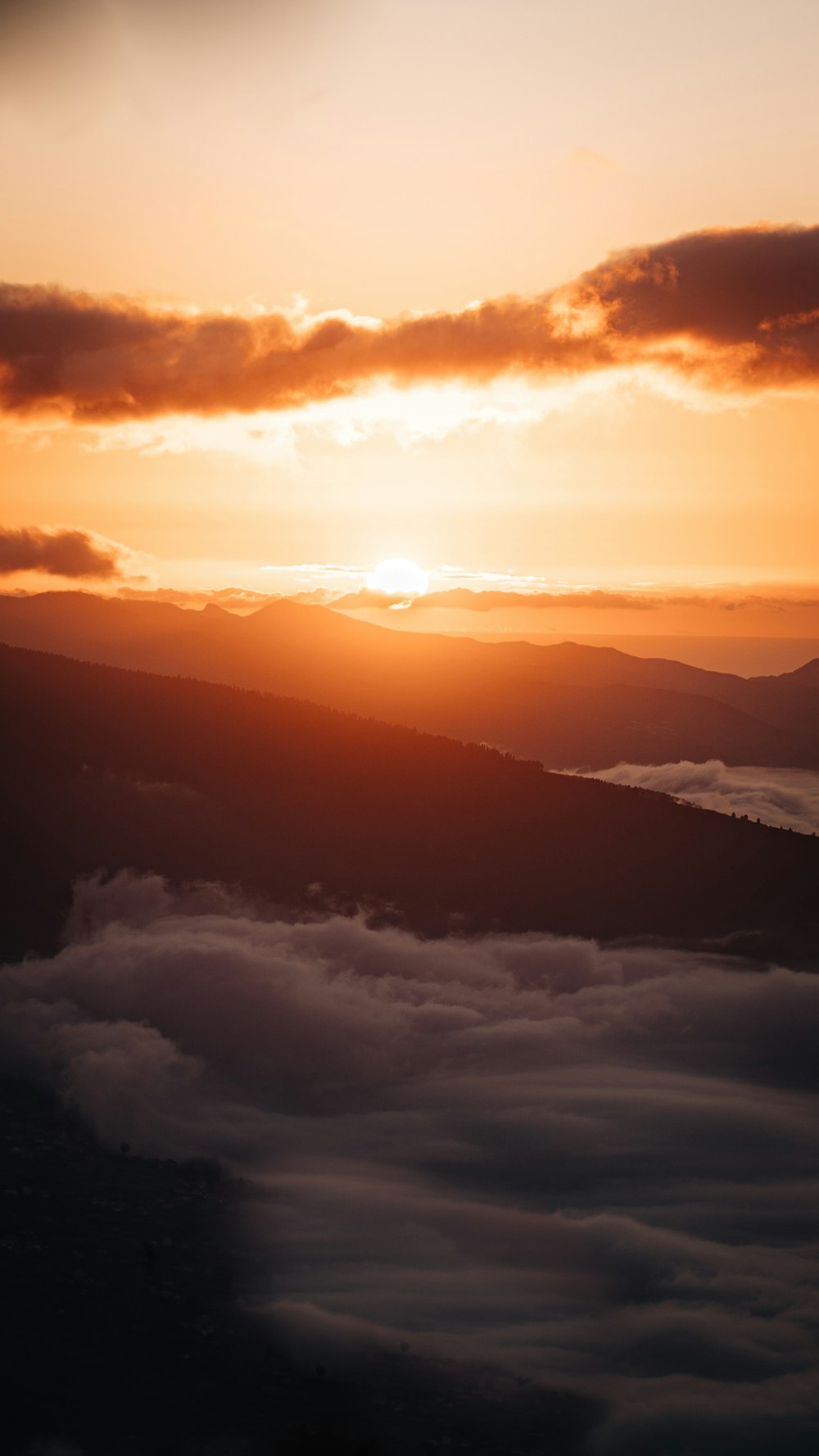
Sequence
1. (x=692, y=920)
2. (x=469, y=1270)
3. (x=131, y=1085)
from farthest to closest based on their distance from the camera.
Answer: (x=692, y=920)
(x=131, y=1085)
(x=469, y=1270)

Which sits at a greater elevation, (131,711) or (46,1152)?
(131,711)

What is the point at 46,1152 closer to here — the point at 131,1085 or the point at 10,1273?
the point at 131,1085

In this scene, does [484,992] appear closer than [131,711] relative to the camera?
Yes

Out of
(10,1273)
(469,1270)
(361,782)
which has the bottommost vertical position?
(469,1270)

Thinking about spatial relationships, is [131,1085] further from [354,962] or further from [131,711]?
[131,711]

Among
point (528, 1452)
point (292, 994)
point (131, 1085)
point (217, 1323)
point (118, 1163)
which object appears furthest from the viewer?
point (292, 994)

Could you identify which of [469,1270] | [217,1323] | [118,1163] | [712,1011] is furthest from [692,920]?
[217,1323]
